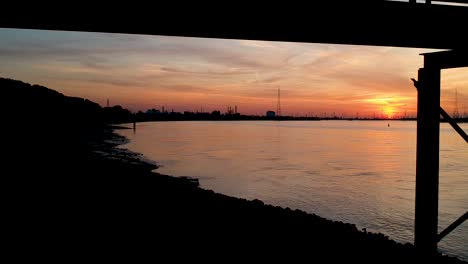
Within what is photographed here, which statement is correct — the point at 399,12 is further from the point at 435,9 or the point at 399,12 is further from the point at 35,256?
the point at 35,256

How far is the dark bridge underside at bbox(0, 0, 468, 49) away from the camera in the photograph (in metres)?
5.51

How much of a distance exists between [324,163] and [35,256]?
45.3 m

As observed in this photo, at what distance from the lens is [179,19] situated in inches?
226

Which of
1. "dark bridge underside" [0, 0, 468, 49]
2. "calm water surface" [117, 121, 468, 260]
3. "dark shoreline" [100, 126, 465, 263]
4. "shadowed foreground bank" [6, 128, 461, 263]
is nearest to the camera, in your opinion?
"dark bridge underside" [0, 0, 468, 49]

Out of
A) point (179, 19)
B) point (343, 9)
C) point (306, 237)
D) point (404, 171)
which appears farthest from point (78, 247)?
point (404, 171)

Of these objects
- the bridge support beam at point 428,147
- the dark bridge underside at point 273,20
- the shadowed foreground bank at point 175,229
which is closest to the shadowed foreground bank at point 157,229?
the shadowed foreground bank at point 175,229

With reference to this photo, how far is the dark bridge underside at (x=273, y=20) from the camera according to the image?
5508mm

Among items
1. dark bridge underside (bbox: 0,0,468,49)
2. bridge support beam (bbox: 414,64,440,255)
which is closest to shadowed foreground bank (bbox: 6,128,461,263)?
bridge support beam (bbox: 414,64,440,255)

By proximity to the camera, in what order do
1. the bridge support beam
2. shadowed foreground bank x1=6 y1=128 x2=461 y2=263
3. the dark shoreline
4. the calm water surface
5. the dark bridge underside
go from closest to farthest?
the dark bridge underside → the bridge support beam → shadowed foreground bank x1=6 y1=128 x2=461 y2=263 → the dark shoreline → the calm water surface

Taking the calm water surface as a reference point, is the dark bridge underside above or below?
above

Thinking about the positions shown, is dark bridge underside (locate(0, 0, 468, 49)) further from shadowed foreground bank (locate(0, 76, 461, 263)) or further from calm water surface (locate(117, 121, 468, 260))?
calm water surface (locate(117, 121, 468, 260))

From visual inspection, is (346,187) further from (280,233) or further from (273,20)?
(273,20)

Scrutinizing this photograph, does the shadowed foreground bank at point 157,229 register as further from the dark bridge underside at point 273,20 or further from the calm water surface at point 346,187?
the calm water surface at point 346,187

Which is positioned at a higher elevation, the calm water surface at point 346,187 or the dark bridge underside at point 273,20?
the dark bridge underside at point 273,20
